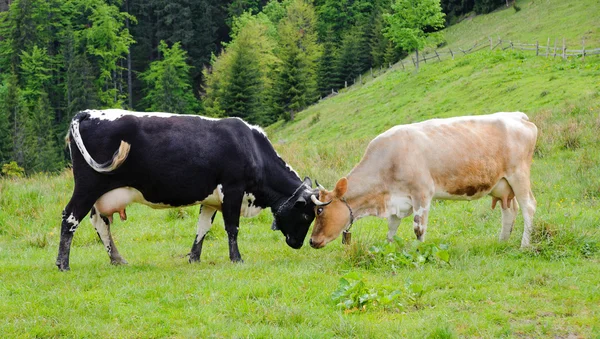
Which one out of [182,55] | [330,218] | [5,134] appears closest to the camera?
[330,218]

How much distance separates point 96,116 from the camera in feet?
29.1

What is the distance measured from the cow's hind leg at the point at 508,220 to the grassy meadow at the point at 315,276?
13 centimetres

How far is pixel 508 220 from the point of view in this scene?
30.5 ft

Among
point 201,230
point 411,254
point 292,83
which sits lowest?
point 292,83

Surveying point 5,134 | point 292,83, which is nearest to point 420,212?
point 292,83

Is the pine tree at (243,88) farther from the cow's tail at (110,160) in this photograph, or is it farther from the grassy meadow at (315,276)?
the cow's tail at (110,160)

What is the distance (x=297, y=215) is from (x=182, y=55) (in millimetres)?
88319

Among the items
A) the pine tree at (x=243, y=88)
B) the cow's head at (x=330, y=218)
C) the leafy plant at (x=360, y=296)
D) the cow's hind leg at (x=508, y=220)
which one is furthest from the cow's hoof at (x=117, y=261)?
the pine tree at (x=243, y=88)

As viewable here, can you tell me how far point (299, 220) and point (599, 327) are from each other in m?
5.02

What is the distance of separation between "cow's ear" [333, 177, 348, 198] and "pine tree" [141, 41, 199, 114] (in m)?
75.4

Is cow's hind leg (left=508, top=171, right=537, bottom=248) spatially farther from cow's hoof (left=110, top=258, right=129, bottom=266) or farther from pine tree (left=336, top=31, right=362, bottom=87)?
pine tree (left=336, top=31, right=362, bottom=87)

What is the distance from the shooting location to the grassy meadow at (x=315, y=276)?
19.8 ft

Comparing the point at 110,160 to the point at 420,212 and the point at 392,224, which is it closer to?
the point at 392,224

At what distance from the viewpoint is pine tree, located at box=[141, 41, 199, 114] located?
277 ft
